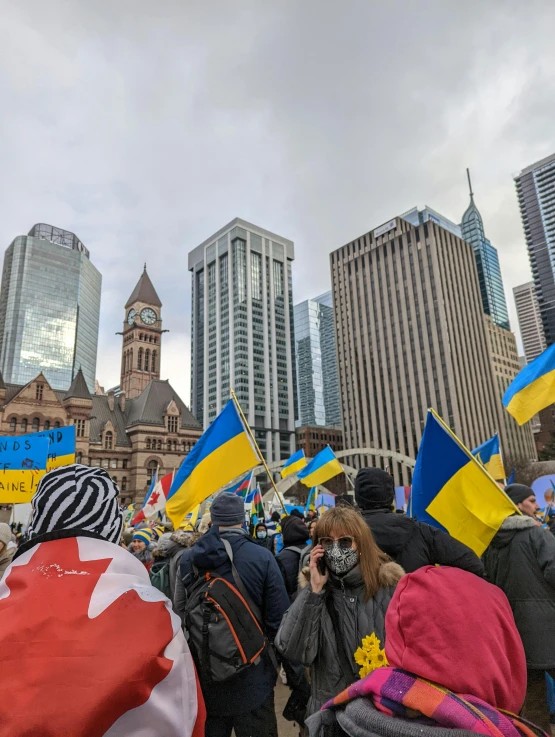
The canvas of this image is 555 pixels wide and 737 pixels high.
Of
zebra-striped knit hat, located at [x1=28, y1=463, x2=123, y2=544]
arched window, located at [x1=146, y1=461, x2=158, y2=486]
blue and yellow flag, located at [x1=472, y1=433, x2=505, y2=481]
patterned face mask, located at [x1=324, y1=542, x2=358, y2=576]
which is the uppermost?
arched window, located at [x1=146, y1=461, x2=158, y2=486]

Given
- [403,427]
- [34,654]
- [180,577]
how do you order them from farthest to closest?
[403,427] < [180,577] < [34,654]

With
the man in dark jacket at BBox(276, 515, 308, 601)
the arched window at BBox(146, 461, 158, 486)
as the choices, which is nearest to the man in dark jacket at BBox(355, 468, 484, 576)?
the man in dark jacket at BBox(276, 515, 308, 601)

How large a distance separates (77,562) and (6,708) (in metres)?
0.53

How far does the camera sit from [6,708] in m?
1.45

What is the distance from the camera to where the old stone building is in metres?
56.5

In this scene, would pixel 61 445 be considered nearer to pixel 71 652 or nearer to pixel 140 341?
pixel 71 652

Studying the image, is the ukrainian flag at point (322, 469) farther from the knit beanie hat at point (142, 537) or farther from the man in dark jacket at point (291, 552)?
the man in dark jacket at point (291, 552)

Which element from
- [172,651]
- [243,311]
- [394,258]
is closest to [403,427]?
[394,258]

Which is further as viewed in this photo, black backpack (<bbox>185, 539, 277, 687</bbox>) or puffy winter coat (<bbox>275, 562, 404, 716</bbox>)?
black backpack (<bbox>185, 539, 277, 687</bbox>)

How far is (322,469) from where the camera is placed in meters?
17.0

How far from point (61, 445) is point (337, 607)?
13.4 meters

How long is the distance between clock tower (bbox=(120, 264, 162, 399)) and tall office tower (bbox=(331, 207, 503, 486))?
155ft

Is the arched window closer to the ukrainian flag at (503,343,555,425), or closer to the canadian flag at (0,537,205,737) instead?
the ukrainian flag at (503,343,555,425)

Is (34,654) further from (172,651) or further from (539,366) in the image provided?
(539,366)
